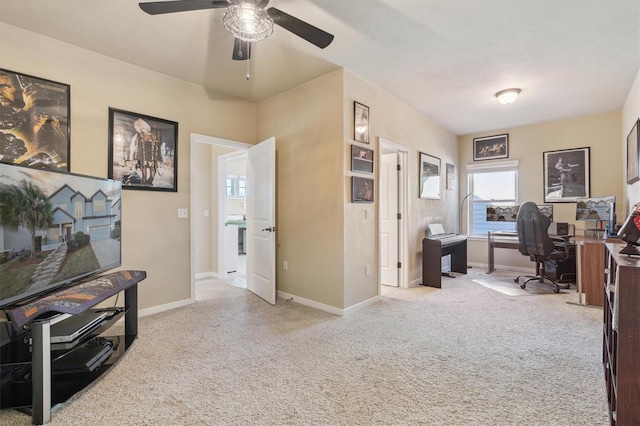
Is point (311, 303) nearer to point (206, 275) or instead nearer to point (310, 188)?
point (310, 188)

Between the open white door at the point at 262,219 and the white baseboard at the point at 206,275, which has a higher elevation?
the open white door at the point at 262,219

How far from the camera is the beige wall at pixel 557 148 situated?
15.5 ft

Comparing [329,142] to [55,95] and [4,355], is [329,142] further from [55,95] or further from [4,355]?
[4,355]

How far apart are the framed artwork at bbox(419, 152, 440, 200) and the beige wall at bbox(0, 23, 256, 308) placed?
2.86m

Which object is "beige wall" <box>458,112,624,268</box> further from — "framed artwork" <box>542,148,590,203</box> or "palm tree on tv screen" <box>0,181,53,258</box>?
"palm tree on tv screen" <box>0,181,53,258</box>

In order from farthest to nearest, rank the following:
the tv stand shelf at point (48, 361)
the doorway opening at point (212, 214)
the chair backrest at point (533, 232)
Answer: the doorway opening at point (212, 214) < the chair backrest at point (533, 232) < the tv stand shelf at point (48, 361)

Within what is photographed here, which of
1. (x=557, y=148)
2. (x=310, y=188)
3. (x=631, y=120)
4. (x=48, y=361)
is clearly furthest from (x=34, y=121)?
(x=557, y=148)

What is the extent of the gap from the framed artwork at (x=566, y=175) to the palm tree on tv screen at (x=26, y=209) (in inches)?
259

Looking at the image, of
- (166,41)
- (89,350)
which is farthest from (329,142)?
(89,350)

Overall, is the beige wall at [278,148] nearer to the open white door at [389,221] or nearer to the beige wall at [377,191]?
the beige wall at [377,191]

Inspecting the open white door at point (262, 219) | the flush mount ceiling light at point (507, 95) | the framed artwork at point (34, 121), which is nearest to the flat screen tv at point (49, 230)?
the framed artwork at point (34, 121)

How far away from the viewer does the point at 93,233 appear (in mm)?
2320

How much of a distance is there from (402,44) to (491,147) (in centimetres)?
398

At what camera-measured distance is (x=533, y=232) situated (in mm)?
4316
